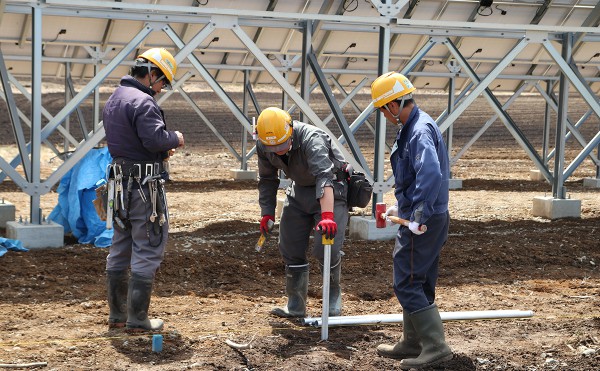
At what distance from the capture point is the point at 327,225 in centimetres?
558

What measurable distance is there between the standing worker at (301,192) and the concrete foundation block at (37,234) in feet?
10.4

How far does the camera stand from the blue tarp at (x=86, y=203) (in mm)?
8805

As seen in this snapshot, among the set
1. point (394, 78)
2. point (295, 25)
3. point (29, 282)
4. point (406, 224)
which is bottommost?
point (29, 282)

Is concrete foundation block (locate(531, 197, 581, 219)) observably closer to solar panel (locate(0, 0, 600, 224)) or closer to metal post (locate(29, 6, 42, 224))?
solar panel (locate(0, 0, 600, 224))

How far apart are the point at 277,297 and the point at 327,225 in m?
1.70

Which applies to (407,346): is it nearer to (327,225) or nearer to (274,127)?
(327,225)

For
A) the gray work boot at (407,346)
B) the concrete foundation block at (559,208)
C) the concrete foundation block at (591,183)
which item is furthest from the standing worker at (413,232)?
the concrete foundation block at (591,183)

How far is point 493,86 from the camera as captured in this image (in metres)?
17.0

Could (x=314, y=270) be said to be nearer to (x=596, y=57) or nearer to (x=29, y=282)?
(x=29, y=282)

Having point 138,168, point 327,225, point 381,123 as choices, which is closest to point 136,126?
point 138,168

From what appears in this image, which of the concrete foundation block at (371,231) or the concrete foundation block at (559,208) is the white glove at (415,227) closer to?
the concrete foundation block at (371,231)

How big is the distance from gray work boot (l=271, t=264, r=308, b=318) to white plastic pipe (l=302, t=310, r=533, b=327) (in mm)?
169

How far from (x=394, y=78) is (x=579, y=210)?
6.95m

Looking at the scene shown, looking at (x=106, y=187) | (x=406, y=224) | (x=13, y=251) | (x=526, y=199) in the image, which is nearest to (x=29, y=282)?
(x=13, y=251)
